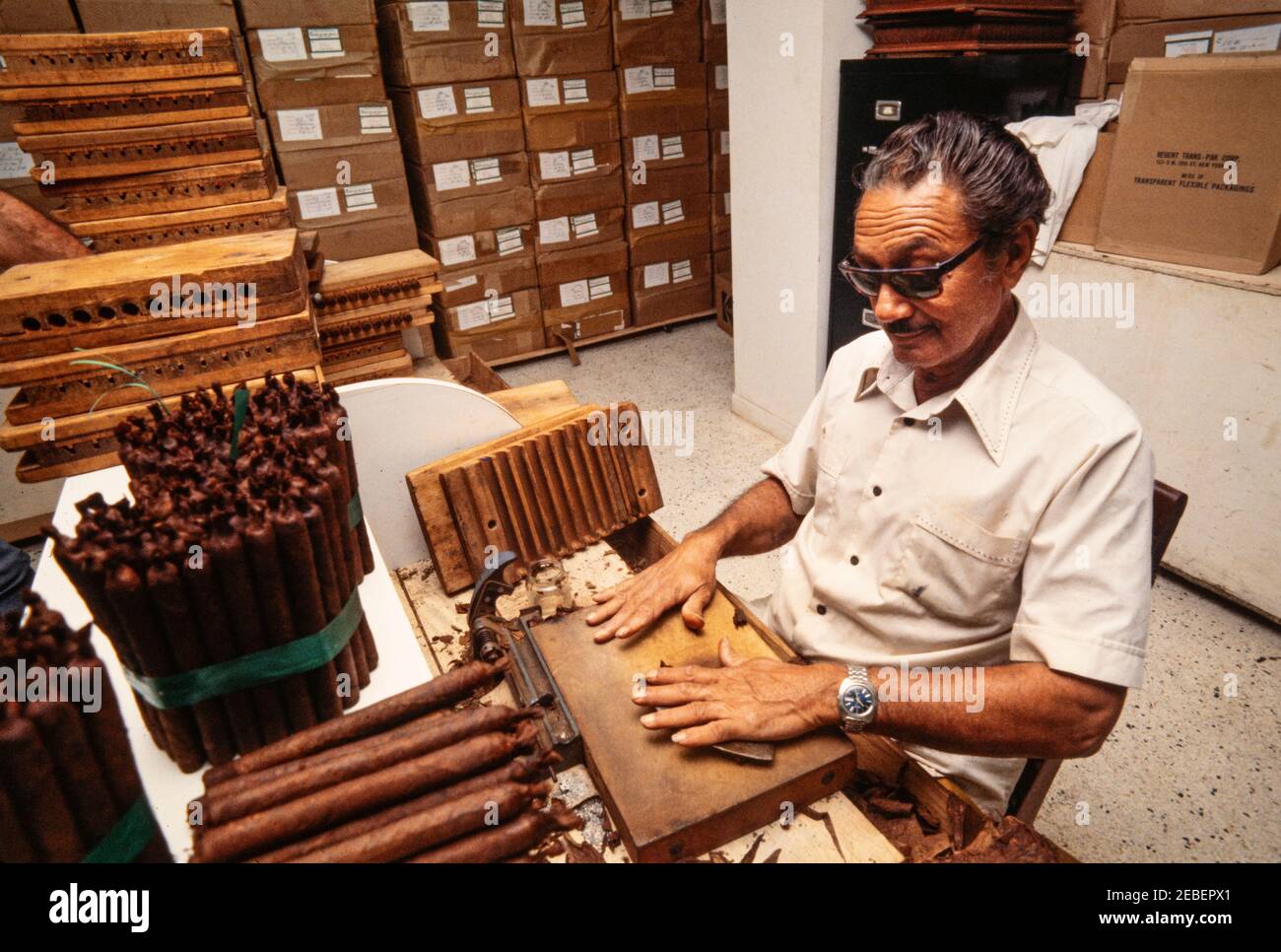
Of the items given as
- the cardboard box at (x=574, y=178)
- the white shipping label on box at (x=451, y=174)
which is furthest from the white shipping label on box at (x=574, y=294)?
the white shipping label on box at (x=451, y=174)

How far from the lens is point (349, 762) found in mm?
876

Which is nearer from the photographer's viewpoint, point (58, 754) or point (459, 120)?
point (58, 754)

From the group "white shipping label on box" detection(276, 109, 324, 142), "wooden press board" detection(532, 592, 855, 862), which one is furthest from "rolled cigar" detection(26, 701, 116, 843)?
"white shipping label on box" detection(276, 109, 324, 142)

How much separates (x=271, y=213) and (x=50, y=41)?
0.67 meters

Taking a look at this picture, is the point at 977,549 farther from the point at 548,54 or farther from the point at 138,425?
the point at 548,54

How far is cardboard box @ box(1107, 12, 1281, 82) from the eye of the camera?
2395 millimetres

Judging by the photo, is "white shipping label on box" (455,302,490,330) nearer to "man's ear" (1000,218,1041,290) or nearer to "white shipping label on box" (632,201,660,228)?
"white shipping label on box" (632,201,660,228)

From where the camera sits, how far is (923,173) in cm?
126

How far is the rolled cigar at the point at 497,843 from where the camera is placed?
0.85 m

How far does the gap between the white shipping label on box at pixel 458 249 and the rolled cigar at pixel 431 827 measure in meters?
4.20

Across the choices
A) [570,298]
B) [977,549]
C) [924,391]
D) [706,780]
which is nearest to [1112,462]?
[977,549]

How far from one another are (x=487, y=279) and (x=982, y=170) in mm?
3955

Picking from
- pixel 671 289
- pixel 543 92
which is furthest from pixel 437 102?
pixel 671 289

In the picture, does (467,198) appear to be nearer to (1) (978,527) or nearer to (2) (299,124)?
(2) (299,124)
